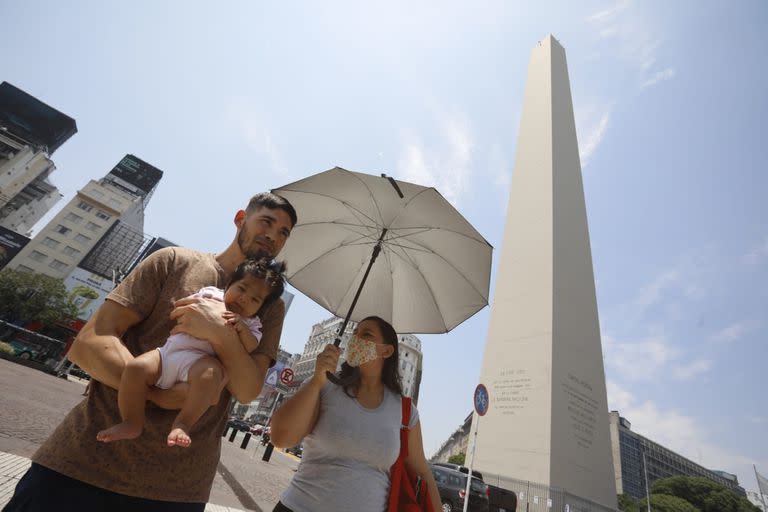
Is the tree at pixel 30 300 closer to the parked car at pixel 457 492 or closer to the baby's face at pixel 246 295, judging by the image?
the parked car at pixel 457 492

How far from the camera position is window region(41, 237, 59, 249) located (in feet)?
150

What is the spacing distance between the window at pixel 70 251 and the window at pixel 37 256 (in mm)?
1934

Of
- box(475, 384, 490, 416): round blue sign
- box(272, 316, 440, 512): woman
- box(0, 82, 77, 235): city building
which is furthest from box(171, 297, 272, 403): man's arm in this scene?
box(0, 82, 77, 235): city building

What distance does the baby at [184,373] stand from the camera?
3.73ft

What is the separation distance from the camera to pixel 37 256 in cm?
4459

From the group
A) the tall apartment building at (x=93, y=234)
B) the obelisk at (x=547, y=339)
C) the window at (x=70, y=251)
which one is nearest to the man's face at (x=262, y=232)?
the obelisk at (x=547, y=339)

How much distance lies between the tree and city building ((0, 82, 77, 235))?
822 inches

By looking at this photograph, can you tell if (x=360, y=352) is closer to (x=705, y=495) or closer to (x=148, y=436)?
(x=148, y=436)

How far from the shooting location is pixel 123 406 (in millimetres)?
1134

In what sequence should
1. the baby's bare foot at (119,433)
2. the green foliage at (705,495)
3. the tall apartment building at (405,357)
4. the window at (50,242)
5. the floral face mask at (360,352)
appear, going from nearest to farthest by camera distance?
the baby's bare foot at (119,433)
the floral face mask at (360,352)
the green foliage at (705,495)
the window at (50,242)
the tall apartment building at (405,357)

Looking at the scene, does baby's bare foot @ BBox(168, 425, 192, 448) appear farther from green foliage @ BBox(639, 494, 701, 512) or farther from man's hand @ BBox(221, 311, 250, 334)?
green foliage @ BBox(639, 494, 701, 512)

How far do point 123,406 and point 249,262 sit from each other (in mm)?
747

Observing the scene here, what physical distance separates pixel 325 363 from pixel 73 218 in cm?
6347

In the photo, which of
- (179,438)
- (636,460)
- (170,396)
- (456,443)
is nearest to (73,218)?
(170,396)
